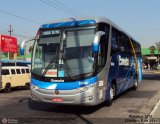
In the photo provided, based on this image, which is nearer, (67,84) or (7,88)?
(67,84)

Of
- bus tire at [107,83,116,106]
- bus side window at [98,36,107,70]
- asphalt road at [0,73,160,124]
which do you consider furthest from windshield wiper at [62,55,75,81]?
bus tire at [107,83,116,106]

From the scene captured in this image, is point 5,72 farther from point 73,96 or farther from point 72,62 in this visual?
point 73,96

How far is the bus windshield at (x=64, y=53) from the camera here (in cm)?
1135

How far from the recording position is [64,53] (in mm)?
11641

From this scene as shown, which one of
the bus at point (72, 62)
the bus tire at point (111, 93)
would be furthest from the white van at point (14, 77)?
the bus at point (72, 62)

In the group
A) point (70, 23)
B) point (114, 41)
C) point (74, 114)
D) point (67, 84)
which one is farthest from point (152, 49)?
point (67, 84)

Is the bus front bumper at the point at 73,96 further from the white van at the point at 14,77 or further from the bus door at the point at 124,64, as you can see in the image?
the white van at the point at 14,77

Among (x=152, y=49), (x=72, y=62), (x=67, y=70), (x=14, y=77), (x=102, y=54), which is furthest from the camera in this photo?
(x=152, y=49)

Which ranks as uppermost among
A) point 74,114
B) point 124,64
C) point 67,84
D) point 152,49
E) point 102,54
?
point 102,54

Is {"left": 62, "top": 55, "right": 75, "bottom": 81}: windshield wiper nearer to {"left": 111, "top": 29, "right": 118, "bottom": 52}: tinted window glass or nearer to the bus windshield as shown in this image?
the bus windshield

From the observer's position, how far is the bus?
11.2 metres

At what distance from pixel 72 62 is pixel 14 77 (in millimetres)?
13185

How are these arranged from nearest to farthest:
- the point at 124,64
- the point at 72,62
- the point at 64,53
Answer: the point at 72,62
the point at 64,53
the point at 124,64

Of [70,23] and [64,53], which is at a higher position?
[70,23]
